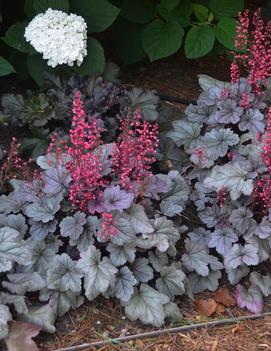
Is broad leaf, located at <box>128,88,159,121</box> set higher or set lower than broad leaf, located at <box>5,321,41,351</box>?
higher

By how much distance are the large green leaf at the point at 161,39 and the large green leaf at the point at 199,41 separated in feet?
0.24

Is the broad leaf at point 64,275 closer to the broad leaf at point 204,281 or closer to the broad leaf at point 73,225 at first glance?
the broad leaf at point 73,225

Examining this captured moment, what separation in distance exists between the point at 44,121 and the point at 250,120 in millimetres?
986

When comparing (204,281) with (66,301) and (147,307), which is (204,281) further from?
(66,301)

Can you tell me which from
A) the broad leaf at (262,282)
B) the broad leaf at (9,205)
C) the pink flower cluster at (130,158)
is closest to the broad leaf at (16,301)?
the broad leaf at (9,205)

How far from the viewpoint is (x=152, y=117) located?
338 cm

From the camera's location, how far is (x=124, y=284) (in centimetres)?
261

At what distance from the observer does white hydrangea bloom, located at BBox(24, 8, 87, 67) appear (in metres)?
3.28

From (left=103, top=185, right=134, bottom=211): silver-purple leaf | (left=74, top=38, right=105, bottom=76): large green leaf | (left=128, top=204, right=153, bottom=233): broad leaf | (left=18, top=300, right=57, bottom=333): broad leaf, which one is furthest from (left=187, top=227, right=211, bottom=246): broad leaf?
(left=74, top=38, right=105, bottom=76): large green leaf

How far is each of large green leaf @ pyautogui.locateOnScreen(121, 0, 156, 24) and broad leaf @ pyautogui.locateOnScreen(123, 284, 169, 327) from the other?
1824 mm

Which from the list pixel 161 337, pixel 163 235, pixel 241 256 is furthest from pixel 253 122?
pixel 161 337

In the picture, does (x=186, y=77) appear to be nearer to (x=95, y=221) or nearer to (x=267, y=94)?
(x=267, y=94)

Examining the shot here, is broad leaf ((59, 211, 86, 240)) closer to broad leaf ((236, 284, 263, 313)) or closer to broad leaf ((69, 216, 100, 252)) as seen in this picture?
broad leaf ((69, 216, 100, 252))

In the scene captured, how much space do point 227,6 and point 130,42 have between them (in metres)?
0.62
